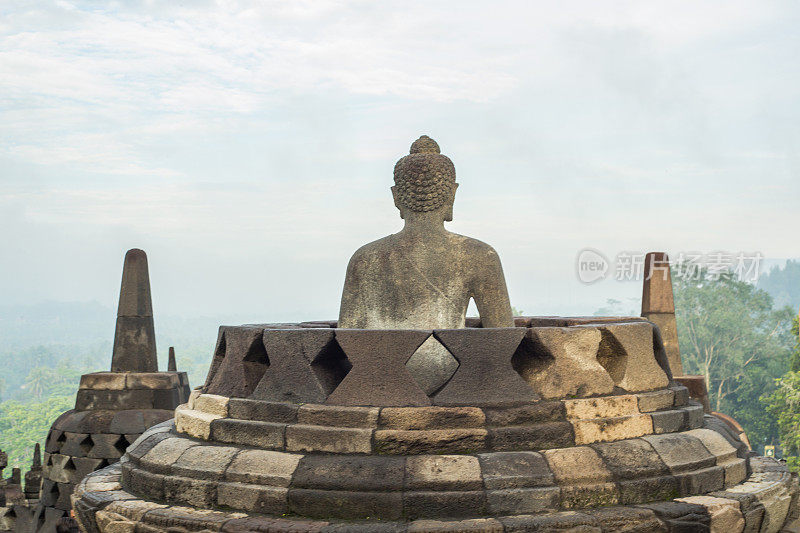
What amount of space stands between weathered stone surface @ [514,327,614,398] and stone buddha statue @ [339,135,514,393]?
1.75ft

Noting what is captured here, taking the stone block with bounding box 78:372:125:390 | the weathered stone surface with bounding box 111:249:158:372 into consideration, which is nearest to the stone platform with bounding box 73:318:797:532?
the stone block with bounding box 78:372:125:390

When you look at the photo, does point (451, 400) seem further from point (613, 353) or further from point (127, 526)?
point (127, 526)

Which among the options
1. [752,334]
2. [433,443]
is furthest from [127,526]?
[752,334]

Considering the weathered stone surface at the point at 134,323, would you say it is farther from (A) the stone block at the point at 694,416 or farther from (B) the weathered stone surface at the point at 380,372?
(A) the stone block at the point at 694,416

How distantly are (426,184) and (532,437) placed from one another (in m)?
1.99

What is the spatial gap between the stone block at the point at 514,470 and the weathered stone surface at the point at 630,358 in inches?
38.6

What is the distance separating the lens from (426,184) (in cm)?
529

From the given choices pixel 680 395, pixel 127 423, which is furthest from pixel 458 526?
pixel 127 423

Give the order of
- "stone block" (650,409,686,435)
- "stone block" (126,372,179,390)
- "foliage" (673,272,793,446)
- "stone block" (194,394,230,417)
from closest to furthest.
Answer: "stone block" (650,409,686,435) → "stone block" (194,394,230,417) → "stone block" (126,372,179,390) → "foliage" (673,272,793,446)

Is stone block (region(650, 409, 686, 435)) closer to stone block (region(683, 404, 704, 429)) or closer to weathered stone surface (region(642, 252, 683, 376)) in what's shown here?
stone block (region(683, 404, 704, 429))

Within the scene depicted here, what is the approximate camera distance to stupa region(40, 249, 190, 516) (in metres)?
10.3

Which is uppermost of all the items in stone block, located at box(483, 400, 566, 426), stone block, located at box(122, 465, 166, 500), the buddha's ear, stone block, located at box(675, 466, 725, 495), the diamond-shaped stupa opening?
the buddha's ear

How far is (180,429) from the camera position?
4.97 m

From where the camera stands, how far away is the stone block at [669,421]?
4.55 m
